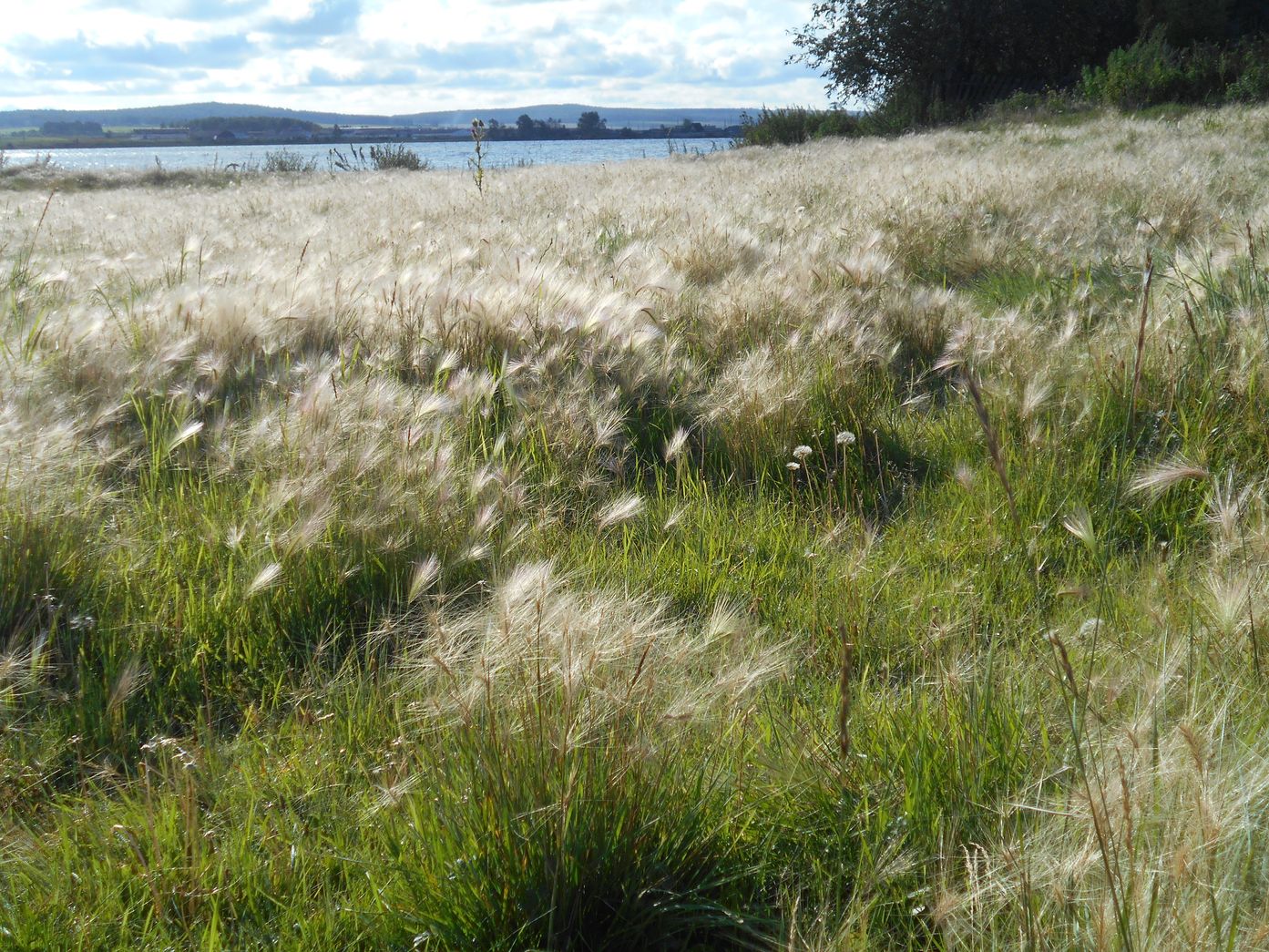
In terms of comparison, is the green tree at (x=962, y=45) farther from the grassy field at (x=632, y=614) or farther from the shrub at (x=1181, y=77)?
the grassy field at (x=632, y=614)

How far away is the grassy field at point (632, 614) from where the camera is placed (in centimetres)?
130

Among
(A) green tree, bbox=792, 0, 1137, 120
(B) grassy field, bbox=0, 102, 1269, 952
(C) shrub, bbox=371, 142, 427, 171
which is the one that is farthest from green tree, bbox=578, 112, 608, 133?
(B) grassy field, bbox=0, 102, 1269, 952

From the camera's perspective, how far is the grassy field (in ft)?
4.26

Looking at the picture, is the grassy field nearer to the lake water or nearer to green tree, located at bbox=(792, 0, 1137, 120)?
the lake water

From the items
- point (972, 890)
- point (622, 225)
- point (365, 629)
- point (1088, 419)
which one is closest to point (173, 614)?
point (365, 629)

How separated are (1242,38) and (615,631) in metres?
30.1

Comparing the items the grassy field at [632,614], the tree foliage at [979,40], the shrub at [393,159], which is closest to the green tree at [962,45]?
the tree foliage at [979,40]

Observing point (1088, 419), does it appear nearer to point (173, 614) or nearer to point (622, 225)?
point (173, 614)

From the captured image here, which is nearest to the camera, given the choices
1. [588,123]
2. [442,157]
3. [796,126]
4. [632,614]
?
[632,614]

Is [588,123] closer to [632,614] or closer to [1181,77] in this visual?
[1181,77]

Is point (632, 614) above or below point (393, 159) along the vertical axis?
below

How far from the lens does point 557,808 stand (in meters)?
1.29

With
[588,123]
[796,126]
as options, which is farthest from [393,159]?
[588,123]

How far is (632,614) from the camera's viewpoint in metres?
1.81
